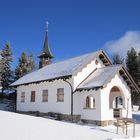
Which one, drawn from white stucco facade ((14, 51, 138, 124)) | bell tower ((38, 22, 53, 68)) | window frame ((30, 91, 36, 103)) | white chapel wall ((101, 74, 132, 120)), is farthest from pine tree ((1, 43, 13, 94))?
white chapel wall ((101, 74, 132, 120))

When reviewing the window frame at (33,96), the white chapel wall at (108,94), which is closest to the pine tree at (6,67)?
the window frame at (33,96)

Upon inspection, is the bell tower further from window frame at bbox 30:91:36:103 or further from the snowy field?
the snowy field

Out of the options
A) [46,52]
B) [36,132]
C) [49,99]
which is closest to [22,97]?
[49,99]

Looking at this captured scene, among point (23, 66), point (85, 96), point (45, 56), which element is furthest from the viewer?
point (23, 66)

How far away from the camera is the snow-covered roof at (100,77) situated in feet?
68.4

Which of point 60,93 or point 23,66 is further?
point 23,66

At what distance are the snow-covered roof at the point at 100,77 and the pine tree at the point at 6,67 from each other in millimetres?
22184

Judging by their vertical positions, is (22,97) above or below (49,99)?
above

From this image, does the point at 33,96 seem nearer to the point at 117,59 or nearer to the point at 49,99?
the point at 49,99

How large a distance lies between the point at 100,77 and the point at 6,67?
25194mm

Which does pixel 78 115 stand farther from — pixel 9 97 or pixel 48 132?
pixel 9 97

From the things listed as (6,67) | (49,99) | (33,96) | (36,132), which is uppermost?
(6,67)

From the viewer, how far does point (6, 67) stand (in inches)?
1725

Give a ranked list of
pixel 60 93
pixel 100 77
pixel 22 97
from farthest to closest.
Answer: pixel 22 97, pixel 60 93, pixel 100 77
